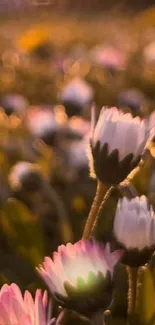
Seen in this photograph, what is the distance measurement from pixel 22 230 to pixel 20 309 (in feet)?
0.95

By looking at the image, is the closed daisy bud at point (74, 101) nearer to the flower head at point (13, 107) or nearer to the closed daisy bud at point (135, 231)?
the flower head at point (13, 107)

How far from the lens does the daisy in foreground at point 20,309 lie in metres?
0.38

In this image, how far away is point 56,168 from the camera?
970 millimetres

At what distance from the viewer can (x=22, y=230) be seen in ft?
2.21

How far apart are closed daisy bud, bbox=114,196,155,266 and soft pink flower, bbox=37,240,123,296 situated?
1.1 inches

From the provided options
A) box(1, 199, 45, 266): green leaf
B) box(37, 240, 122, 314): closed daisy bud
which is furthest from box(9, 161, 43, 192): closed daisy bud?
box(37, 240, 122, 314): closed daisy bud

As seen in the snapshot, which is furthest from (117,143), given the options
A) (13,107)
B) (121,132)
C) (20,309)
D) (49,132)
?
(13,107)

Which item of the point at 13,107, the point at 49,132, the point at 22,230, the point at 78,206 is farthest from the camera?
the point at 13,107

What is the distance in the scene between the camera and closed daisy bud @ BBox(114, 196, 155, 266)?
43 cm

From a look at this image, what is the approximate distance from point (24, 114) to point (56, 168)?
318mm

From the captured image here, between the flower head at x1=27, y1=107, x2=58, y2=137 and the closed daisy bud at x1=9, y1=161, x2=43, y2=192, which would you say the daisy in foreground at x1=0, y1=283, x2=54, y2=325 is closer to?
the closed daisy bud at x1=9, y1=161, x2=43, y2=192

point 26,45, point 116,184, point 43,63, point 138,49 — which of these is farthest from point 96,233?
point 138,49

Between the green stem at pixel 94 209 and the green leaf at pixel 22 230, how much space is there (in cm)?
17

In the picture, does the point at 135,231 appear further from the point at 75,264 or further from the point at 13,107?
the point at 13,107
